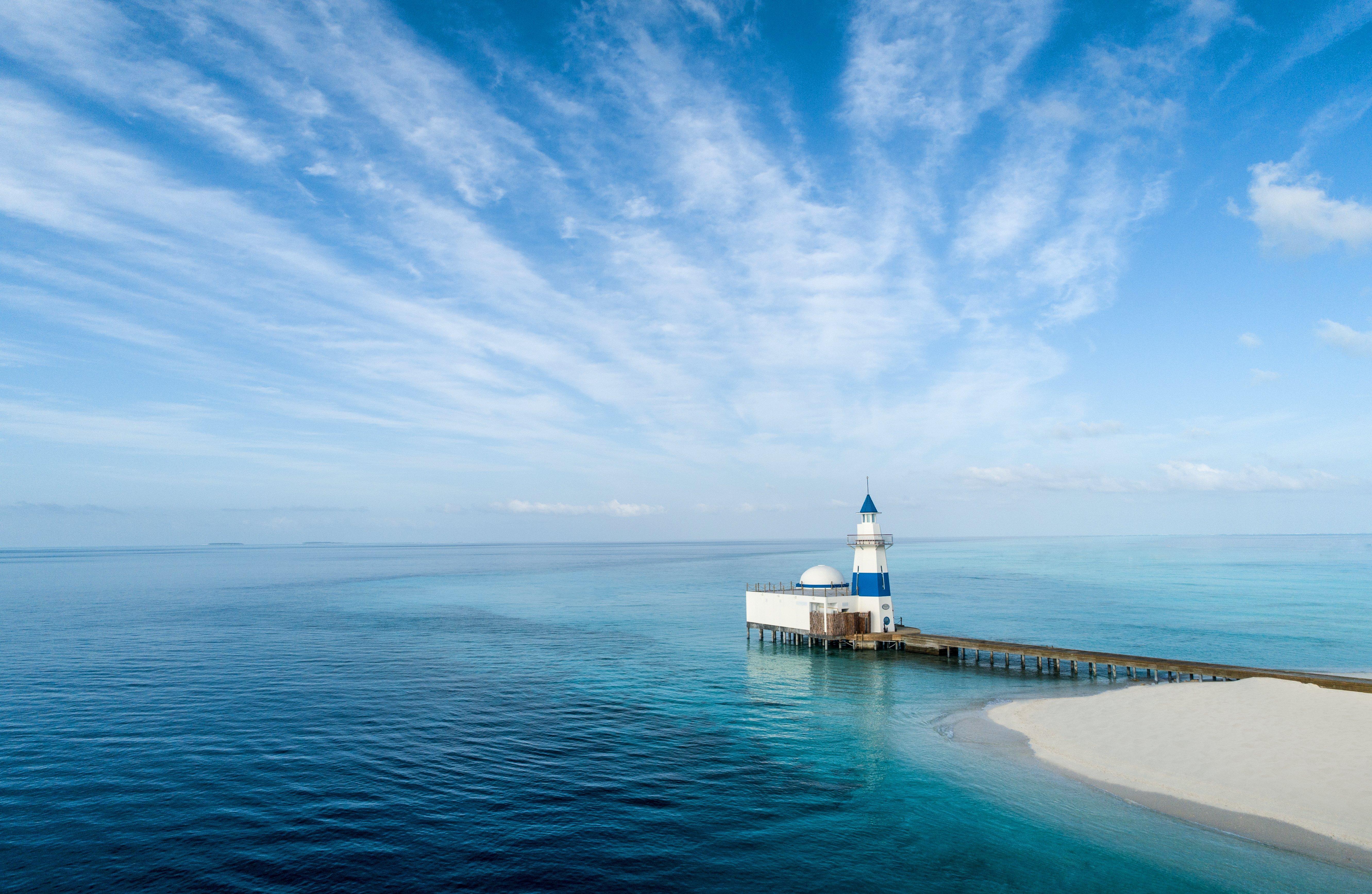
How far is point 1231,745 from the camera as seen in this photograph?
29.5 metres

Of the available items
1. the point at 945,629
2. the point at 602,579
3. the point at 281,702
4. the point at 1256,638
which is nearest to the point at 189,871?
the point at 281,702

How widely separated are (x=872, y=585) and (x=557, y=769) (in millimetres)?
36044

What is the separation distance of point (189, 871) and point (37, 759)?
15844 millimetres

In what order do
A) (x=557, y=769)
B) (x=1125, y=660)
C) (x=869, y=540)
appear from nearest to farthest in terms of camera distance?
(x=557, y=769) < (x=1125, y=660) < (x=869, y=540)

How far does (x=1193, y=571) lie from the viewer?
14662 centimetres

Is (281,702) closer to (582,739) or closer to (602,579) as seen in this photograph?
(582,739)

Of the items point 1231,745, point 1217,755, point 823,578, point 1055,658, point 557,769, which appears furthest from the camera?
point 823,578

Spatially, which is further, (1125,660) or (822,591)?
(822,591)

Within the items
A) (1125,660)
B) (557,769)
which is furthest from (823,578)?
(557,769)

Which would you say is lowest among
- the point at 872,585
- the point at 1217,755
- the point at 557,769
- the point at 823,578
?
the point at 557,769

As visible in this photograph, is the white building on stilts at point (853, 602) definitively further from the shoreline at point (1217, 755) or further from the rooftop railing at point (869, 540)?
the shoreline at point (1217, 755)

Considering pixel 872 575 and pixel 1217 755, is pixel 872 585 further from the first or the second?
pixel 1217 755

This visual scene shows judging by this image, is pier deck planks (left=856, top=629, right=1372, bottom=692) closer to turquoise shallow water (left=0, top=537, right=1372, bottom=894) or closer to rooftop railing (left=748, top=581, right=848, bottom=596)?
turquoise shallow water (left=0, top=537, right=1372, bottom=894)

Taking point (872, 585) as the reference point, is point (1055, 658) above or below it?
below
